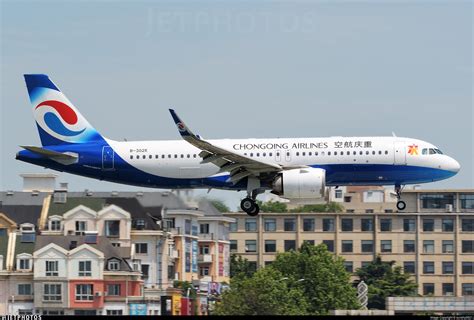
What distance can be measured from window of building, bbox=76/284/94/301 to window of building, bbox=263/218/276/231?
69.8 meters

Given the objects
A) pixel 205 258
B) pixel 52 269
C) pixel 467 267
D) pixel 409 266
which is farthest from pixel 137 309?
pixel 467 267

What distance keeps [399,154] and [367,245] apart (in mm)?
108439

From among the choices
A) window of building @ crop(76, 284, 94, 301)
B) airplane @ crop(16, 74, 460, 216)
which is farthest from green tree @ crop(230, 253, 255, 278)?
airplane @ crop(16, 74, 460, 216)

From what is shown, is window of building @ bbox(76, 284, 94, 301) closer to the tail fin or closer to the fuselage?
the tail fin

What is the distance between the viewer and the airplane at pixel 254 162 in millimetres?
84562

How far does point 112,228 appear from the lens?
446 feet

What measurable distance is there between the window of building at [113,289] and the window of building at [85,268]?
7.62 ft

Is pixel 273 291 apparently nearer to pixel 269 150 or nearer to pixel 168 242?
pixel 168 242

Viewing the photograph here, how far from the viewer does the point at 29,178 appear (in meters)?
152

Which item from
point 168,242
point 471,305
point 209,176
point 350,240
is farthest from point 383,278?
point 209,176

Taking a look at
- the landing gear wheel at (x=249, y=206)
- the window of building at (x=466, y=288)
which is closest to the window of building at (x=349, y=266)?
the window of building at (x=466, y=288)

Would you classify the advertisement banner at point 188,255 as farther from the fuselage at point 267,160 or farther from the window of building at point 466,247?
the fuselage at point 267,160

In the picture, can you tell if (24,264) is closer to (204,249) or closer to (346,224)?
(204,249)

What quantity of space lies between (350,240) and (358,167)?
10868cm
